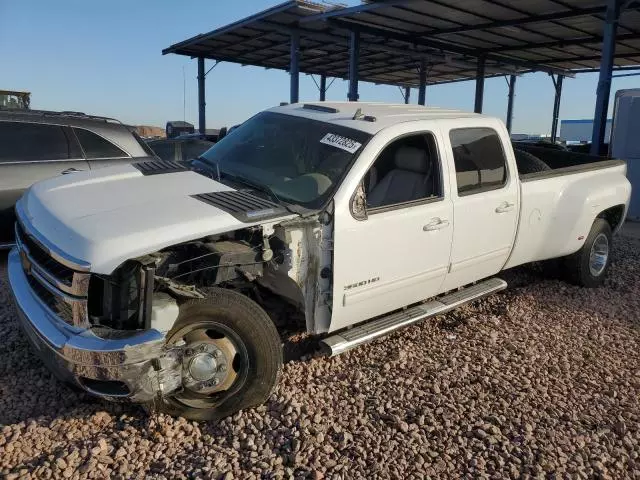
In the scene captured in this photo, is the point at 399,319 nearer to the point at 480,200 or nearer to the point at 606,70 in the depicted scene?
the point at 480,200

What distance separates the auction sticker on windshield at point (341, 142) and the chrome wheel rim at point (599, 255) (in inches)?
144

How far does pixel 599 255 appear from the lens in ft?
20.3

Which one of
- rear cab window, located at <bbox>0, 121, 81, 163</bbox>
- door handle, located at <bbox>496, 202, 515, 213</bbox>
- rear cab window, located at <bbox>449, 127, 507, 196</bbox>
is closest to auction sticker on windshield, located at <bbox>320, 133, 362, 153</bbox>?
rear cab window, located at <bbox>449, 127, 507, 196</bbox>

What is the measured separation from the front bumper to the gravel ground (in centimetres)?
32

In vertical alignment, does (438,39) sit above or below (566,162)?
above

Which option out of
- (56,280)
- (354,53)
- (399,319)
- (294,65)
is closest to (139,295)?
(56,280)

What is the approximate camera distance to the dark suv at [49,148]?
5.70m

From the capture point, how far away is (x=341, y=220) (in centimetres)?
343

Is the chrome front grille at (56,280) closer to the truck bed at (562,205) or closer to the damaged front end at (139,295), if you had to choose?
the damaged front end at (139,295)

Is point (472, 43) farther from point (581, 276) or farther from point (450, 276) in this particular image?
point (450, 276)

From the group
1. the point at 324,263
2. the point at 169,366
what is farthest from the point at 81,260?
the point at 324,263

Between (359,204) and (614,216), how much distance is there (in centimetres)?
430

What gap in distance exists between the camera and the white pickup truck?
2775 mm

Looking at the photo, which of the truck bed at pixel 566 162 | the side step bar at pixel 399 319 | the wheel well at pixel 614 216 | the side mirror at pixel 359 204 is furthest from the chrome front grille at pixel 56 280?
the wheel well at pixel 614 216
